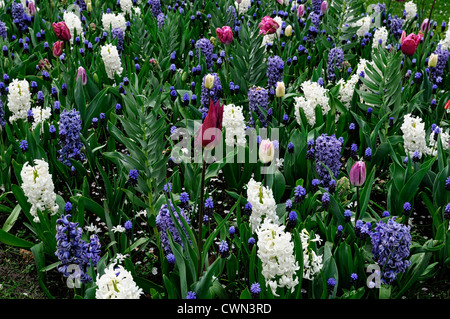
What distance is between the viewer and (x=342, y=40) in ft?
20.5

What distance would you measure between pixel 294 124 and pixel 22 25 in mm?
3770

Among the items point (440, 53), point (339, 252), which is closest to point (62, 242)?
point (339, 252)

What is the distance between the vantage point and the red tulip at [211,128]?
2.40 meters

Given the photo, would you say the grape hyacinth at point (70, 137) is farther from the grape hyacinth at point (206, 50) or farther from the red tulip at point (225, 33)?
the grape hyacinth at point (206, 50)

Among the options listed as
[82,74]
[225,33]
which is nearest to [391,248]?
[82,74]

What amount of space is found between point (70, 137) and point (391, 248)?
2220 millimetres

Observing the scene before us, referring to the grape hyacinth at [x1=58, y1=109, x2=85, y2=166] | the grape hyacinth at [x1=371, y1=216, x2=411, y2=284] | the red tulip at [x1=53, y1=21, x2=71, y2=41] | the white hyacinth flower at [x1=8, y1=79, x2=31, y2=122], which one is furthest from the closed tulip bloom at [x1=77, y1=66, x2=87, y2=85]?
the grape hyacinth at [x1=371, y1=216, x2=411, y2=284]

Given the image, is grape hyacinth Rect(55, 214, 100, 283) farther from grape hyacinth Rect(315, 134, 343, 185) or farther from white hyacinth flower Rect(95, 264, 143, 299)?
grape hyacinth Rect(315, 134, 343, 185)

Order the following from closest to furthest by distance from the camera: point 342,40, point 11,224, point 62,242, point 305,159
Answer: point 62,242 < point 11,224 < point 305,159 < point 342,40

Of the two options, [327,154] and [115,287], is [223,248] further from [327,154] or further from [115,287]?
[327,154]

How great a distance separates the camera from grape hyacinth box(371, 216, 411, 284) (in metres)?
2.66

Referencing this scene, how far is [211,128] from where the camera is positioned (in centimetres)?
242

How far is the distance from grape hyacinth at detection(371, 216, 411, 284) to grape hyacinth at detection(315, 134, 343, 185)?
29.6 inches

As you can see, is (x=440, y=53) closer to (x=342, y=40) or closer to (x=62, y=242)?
(x=342, y=40)
